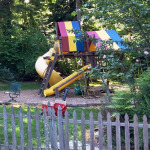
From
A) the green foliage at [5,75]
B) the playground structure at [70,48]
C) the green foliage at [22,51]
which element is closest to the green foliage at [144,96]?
the playground structure at [70,48]

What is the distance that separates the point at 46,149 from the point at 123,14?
14.0 feet

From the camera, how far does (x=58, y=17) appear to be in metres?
24.9

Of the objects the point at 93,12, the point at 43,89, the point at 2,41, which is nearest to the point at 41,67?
the point at 43,89

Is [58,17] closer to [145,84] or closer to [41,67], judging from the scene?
[41,67]

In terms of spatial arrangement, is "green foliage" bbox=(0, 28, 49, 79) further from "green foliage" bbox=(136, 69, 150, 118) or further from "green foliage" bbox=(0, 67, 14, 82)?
"green foliage" bbox=(136, 69, 150, 118)

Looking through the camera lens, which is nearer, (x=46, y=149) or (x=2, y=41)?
(x=46, y=149)

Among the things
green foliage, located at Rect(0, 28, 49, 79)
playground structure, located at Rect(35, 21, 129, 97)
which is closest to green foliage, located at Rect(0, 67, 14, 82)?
green foliage, located at Rect(0, 28, 49, 79)

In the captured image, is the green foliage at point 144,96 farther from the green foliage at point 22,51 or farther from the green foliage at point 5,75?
the green foliage at point 5,75

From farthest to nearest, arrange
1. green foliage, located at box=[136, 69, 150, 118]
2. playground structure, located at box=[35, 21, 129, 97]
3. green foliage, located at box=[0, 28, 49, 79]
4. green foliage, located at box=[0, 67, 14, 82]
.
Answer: green foliage, located at box=[0, 28, 49, 79], green foliage, located at box=[0, 67, 14, 82], playground structure, located at box=[35, 21, 129, 97], green foliage, located at box=[136, 69, 150, 118]

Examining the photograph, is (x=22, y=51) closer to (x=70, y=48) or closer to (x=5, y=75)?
(x=5, y=75)

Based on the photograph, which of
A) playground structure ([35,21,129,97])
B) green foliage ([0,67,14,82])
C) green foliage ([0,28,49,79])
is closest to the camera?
playground structure ([35,21,129,97])

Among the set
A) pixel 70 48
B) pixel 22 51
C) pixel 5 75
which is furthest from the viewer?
pixel 22 51

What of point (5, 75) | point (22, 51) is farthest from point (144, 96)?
point (22, 51)

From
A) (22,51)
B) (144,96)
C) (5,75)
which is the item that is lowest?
(5,75)
